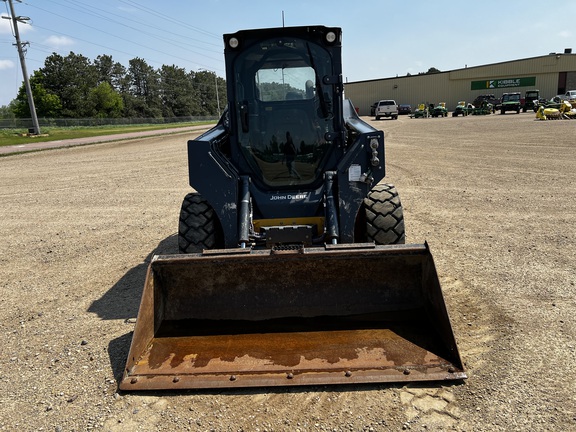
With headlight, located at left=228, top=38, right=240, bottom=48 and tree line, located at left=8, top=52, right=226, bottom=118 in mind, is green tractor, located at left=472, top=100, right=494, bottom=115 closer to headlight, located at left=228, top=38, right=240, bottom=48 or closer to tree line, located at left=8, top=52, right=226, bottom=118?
tree line, located at left=8, top=52, right=226, bottom=118

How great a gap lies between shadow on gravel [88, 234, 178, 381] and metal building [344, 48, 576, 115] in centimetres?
6014

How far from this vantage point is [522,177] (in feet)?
33.8

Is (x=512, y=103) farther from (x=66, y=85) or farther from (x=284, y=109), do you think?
(x=66, y=85)

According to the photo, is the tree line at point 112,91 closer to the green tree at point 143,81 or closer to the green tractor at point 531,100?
the green tree at point 143,81

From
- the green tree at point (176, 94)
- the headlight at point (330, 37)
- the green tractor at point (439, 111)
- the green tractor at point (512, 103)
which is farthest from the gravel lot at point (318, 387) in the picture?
the green tree at point (176, 94)

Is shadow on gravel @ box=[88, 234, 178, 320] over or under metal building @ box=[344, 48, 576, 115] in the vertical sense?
under

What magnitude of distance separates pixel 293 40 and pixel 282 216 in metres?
1.86

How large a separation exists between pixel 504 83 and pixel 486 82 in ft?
7.20

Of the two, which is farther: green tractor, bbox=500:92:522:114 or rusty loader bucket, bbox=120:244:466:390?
green tractor, bbox=500:92:522:114

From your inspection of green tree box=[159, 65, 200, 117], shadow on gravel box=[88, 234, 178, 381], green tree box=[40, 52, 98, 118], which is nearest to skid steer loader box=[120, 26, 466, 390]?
shadow on gravel box=[88, 234, 178, 381]

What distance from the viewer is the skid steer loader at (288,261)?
10.4 ft

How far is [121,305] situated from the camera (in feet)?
14.9

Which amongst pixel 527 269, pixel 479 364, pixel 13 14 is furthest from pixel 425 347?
pixel 13 14

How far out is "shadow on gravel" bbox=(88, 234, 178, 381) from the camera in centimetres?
355
